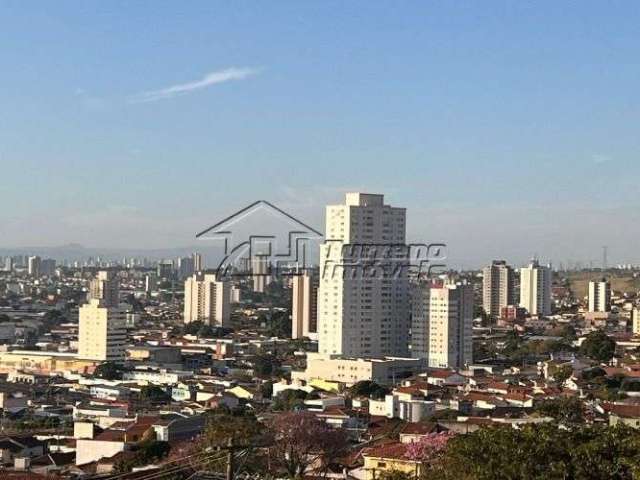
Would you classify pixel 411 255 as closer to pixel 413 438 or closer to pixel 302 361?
pixel 302 361

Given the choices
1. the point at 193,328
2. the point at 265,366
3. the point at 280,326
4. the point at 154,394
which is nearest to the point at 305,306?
the point at 280,326

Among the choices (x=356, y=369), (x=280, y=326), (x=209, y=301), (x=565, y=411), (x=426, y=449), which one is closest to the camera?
(x=426, y=449)

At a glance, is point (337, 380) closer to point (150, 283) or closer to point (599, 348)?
point (599, 348)

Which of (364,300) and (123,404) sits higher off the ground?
(364,300)

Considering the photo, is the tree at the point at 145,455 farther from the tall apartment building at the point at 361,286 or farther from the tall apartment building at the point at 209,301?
the tall apartment building at the point at 209,301

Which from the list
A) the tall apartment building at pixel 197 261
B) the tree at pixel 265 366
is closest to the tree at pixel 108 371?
the tree at pixel 265 366

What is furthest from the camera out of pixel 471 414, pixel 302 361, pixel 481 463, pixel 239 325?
pixel 239 325

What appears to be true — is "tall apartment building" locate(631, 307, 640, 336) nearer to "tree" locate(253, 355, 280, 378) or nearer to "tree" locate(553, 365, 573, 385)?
"tree" locate(553, 365, 573, 385)

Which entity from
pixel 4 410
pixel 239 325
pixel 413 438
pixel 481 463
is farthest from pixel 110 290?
pixel 481 463
